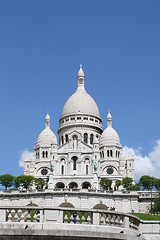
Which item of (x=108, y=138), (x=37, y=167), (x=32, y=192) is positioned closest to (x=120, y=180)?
(x=108, y=138)

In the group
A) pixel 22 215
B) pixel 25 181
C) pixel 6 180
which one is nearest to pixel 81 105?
pixel 25 181

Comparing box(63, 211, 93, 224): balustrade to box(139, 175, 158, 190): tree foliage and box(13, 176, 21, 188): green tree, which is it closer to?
box(13, 176, 21, 188): green tree

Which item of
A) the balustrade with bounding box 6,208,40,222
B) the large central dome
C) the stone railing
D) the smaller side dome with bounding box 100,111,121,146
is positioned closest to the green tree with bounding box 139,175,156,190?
the smaller side dome with bounding box 100,111,121,146

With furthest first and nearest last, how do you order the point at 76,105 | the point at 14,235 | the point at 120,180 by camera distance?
the point at 76,105 < the point at 120,180 < the point at 14,235

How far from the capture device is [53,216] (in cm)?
1283

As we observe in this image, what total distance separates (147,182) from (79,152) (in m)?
20.5

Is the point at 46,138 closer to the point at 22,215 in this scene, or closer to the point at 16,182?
the point at 16,182

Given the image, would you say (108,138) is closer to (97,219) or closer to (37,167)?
(37,167)

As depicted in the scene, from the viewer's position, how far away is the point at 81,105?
5261 inches

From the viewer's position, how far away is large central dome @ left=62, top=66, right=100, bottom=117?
13212cm

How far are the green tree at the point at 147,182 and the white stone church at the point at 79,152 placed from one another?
30.0 feet

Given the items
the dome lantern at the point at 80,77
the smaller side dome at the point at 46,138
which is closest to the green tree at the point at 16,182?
the smaller side dome at the point at 46,138

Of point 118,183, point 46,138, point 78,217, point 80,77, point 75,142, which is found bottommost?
point 78,217

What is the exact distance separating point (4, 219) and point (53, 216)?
1.42m
